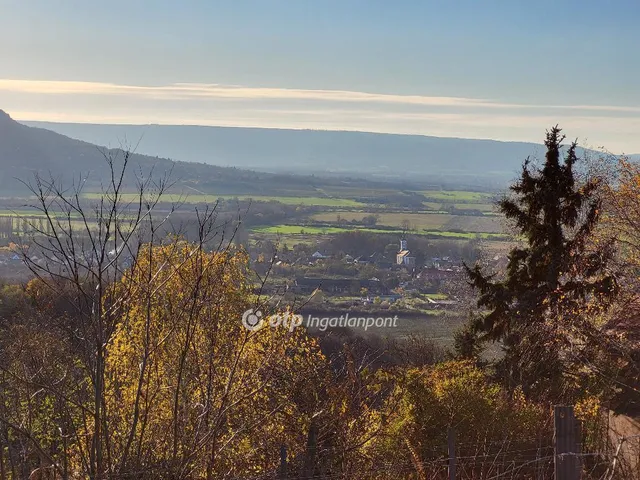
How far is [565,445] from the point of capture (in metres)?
5.02

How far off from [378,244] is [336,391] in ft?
216

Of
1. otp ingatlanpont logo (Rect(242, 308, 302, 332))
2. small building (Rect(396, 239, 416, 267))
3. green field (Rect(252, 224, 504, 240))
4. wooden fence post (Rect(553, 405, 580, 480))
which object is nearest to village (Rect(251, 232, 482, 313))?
small building (Rect(396, 239, 416, 267))

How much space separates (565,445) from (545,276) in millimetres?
10646

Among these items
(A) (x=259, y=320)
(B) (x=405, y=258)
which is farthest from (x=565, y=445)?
(B) (x=405, y=258)

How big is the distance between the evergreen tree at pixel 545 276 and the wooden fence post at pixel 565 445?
29.8ft

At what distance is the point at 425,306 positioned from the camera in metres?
43.5

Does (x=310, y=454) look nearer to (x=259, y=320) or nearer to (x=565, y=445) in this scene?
(x=259, y=320)

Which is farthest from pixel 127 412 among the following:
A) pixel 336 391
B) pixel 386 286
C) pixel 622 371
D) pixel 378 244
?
pixel 378 244

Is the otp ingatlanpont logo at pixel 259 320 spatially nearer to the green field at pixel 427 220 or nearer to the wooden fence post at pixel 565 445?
the wooden fence post at pixel 565 445

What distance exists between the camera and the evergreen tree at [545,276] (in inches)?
557

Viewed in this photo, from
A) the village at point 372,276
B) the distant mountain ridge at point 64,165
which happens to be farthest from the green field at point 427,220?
the distant mountain ridge at point 64,165

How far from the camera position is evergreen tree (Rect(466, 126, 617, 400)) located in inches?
557

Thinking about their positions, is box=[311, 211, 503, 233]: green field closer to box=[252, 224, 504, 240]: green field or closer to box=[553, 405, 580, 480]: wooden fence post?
box=[252, 224, 504, 240]: green field

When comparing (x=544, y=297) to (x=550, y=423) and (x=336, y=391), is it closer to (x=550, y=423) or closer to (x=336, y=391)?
(x=550, y=423)
